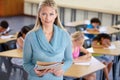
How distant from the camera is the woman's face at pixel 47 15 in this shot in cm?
221

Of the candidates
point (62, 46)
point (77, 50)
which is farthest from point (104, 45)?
point (62, 46)

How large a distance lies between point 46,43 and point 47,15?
23 centimetres

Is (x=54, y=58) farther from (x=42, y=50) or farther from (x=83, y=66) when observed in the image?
(x=83, y=66)

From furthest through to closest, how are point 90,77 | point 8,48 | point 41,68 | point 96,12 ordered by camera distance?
point 96,12
point 8,48
point 90,77
point 41,68

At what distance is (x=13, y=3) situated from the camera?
509 inches

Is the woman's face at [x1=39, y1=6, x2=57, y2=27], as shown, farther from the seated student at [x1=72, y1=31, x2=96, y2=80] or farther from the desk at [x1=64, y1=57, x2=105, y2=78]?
the seated student at [x1=72, y1=31, x2=96, y2=80]

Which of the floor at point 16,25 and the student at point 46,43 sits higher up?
the student at point 46,43

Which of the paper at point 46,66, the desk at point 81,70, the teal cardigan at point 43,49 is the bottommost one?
the desk at point 81,70

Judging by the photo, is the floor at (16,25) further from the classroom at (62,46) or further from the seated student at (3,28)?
the seated student at (3,28)

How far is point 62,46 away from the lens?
233 centimetres

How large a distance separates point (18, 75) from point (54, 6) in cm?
312

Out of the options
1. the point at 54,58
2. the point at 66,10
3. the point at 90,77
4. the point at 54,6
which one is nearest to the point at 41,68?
the point at 54,58

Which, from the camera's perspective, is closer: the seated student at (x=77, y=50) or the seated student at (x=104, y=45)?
the seated student at (x=77, y=50)

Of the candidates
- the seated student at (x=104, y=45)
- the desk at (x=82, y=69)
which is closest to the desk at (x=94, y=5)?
the seated student at (x=104, y=45)
